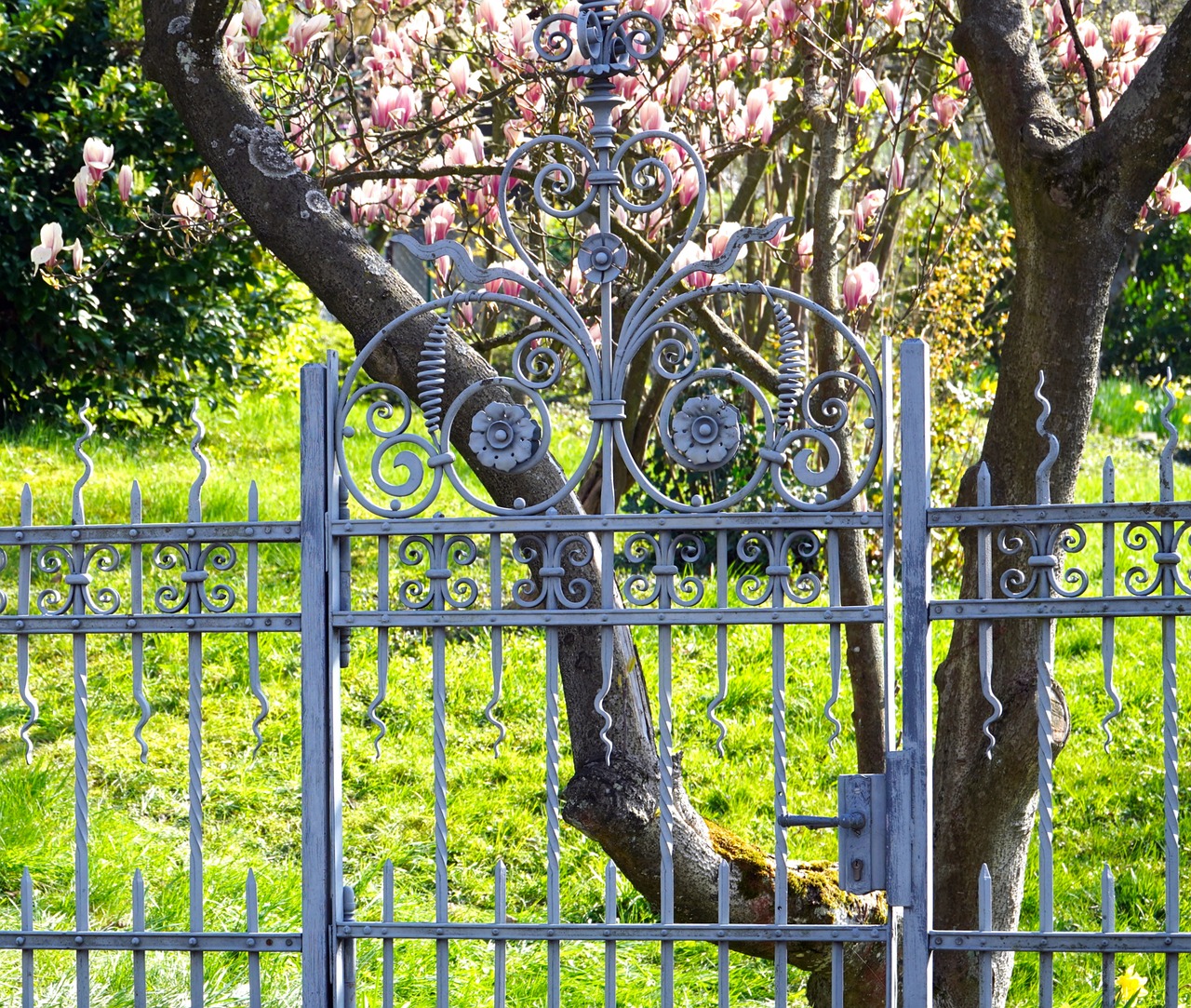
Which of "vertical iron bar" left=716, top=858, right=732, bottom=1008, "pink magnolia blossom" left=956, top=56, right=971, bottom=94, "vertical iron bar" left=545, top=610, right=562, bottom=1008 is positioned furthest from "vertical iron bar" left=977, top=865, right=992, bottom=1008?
"pink magnolia blossom" left=956, top=56, right=971, bottom=94

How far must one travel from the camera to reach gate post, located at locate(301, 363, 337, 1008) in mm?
2824

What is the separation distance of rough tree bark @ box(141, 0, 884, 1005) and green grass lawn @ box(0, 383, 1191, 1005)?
1.03 meters

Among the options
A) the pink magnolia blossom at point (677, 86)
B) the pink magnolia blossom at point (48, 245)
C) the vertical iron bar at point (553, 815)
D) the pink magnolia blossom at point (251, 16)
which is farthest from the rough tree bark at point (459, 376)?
the pink magnolia blossom at point (677, 86)

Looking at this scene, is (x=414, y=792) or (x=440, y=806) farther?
(x=414, y=792)

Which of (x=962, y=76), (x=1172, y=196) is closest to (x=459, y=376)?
(x=962, y=76)

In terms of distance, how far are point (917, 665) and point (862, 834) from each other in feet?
1.21

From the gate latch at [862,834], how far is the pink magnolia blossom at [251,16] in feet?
10.1

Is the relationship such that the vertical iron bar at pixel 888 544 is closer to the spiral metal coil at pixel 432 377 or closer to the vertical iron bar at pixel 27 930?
the spiral metal coil at pixel 432 377

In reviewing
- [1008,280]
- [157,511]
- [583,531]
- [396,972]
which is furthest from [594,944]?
[1008,280]

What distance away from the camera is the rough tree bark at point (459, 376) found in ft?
11.4

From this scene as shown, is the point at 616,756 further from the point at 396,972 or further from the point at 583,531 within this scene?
the point at 396,972

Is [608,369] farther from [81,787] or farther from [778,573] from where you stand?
[81,787]

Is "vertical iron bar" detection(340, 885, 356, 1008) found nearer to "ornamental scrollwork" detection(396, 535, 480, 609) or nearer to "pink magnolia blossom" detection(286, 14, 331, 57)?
"ornamental scrollwork" detection(396, 535, 480, 609)

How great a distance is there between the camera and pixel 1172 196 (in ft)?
13.8
